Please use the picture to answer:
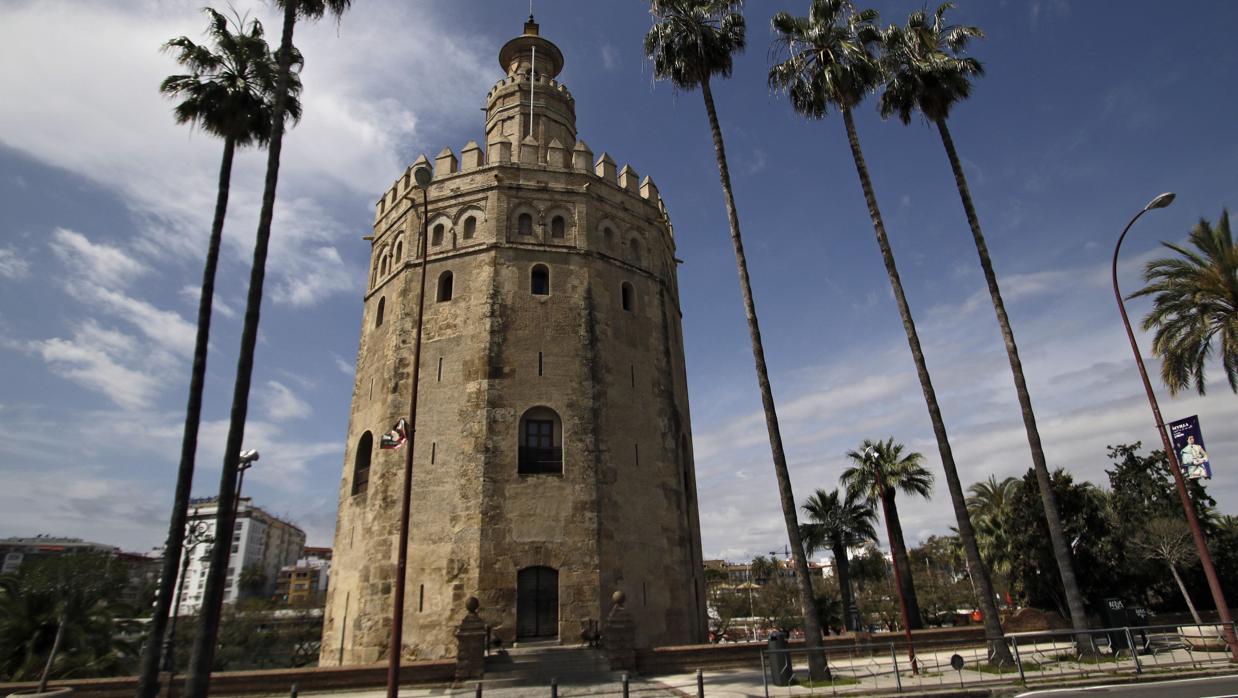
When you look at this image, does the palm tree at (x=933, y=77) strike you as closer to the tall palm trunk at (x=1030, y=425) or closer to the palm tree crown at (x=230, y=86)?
the tall palm trunk at (x=1030, y=425)

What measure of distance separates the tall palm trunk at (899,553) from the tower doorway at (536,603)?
484 inches

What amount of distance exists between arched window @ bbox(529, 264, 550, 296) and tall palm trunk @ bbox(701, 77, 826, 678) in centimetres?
709

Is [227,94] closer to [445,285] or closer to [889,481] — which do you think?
[445,285]

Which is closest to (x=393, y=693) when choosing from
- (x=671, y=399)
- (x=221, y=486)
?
(x=221, y=486)

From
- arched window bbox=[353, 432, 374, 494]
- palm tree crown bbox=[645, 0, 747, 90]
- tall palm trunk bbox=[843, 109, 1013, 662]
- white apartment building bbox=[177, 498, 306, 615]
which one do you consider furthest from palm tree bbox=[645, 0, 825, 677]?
white apartment building bbox=[177, 498, 306, 615]

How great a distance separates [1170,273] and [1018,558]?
44.3 ft

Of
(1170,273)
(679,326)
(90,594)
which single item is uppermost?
(679,326)

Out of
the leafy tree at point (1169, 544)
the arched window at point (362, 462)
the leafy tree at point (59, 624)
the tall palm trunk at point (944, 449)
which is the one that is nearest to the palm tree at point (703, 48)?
the tall palm trunk at point (944, 449)

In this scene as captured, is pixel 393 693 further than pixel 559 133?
No

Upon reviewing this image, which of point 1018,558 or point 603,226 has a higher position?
point 603,226

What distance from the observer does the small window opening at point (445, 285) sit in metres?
22.1

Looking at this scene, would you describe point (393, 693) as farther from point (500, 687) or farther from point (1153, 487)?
point (1153, 487)

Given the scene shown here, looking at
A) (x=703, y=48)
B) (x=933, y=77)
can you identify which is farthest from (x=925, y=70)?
(x=703, y=48)

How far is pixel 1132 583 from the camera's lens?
26453 millimetres
